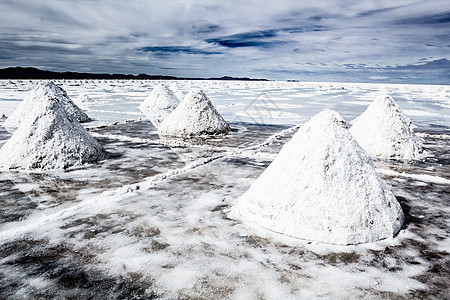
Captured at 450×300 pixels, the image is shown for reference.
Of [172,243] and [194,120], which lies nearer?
[172,243]

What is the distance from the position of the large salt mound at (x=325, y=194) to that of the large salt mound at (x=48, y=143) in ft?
12.1

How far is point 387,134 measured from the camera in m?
7.32

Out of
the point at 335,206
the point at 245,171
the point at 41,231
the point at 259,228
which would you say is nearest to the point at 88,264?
the point at 41,231

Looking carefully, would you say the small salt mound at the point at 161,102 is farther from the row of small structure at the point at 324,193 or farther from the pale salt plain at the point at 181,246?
the row of small structure at the point at 324,193

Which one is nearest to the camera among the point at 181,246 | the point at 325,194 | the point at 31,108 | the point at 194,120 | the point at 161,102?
the point at 181,246

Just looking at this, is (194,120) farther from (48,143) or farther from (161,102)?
(161,102)

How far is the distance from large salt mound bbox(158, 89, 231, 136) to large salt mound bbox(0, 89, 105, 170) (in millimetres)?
3348

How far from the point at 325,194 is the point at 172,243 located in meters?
1.57

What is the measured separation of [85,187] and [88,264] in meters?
2.26

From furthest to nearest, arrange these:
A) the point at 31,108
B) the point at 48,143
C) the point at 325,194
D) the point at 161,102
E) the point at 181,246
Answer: the point at 161,102, the point at 31,108, the point at 48,143, the point at 325,194, the point at 181,246

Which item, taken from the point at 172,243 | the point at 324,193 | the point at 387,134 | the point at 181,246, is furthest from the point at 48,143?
the point at 387,134

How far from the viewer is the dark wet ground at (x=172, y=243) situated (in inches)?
98.0

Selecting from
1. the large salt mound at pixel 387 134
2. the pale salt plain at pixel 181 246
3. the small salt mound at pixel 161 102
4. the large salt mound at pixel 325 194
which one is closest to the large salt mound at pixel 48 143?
the pale salt plain at pixel 181 246

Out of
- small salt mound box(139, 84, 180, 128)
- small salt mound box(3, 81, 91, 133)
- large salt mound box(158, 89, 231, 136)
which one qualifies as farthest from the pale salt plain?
small salt mound box(139, 84, 180, 128)
